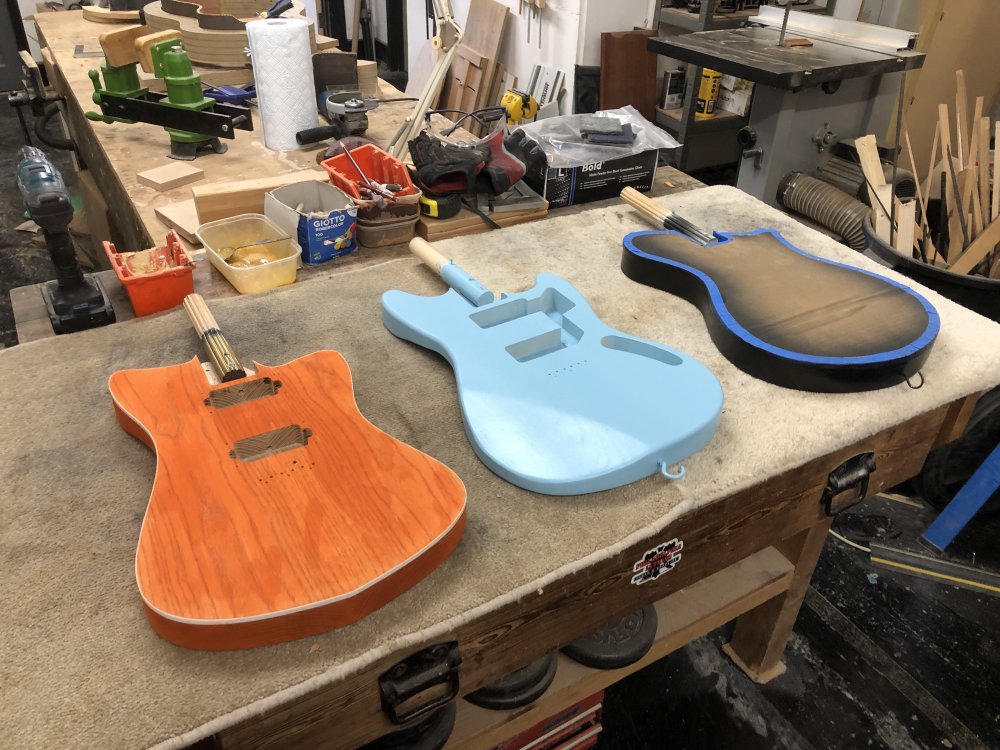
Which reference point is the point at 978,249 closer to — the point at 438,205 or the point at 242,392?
the point at 438,205

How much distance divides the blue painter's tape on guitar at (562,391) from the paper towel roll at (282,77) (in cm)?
83

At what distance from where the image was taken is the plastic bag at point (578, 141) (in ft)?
4.40

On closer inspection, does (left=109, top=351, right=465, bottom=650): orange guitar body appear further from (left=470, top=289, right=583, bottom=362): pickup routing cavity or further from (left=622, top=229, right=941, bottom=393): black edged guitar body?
(left=622, top=229, right=941, bottom=393): black edged guitar body

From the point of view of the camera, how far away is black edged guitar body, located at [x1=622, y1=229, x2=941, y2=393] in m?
0.84

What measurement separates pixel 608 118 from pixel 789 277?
616mm

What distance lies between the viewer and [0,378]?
83 cm

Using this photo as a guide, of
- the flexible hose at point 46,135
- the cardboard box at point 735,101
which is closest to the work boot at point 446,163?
the flexible hose at point 46,135

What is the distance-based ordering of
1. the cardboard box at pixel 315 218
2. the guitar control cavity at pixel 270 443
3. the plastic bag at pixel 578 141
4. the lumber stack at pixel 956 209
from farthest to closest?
the lumber stack at pixel 956 209
the plastic bag at pixel 578 141
the cardboard box at pixel 315 218
the guitar control cavity at pixel 270 443

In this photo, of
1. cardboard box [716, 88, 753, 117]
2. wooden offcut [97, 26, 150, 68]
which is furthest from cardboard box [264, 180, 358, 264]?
cardboard box [716, 88, 753, 117]

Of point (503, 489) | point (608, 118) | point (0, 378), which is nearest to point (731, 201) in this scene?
point (608, 118)

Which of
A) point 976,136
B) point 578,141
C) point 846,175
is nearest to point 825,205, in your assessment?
point 846,175

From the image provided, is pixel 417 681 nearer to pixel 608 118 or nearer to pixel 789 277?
pixel 789 277

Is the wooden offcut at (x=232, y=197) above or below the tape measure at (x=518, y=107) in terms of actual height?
above

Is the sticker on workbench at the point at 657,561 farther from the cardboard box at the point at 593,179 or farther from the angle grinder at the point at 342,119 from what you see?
the angle grinder at the point at 342,119
